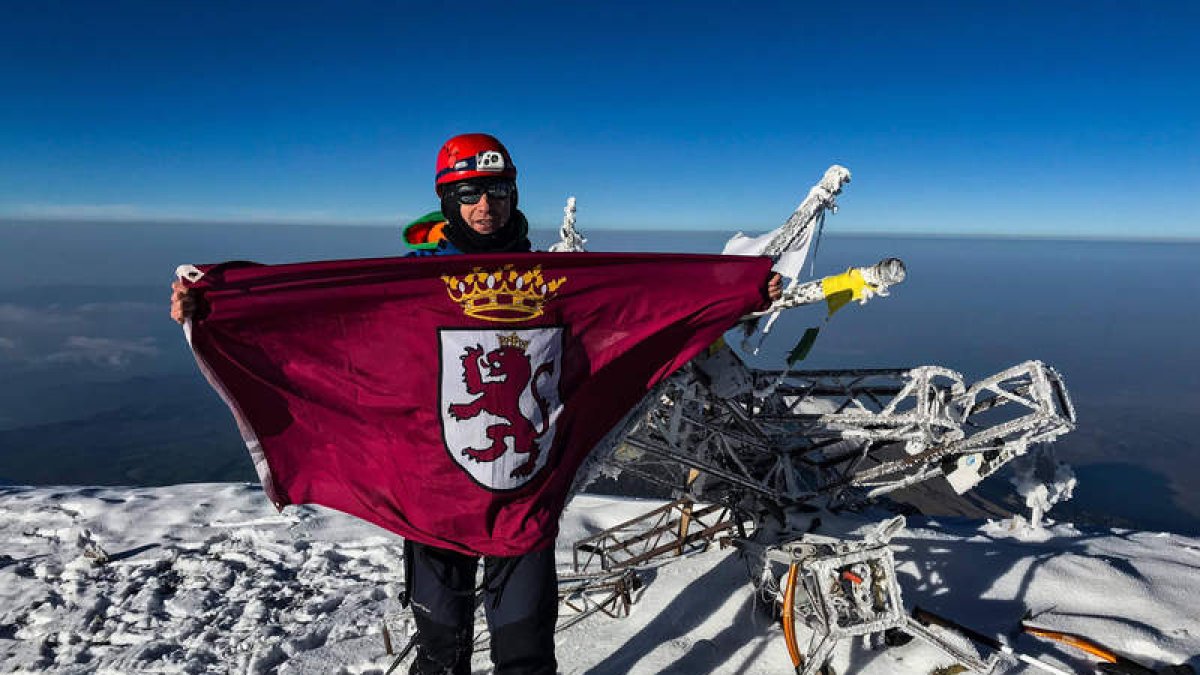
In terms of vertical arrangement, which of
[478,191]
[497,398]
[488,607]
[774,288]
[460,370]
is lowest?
[488,607]

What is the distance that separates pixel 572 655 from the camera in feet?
31.0

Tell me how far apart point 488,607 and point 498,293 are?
10.1 ft

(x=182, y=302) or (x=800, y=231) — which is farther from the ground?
(x=800, y=231)

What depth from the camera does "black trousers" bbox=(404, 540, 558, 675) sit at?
556 centimetres

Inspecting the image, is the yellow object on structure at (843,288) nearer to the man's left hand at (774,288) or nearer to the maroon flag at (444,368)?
the man's left hand at (774,288)

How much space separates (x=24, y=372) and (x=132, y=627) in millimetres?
213225

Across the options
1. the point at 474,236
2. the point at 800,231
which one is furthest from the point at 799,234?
the point at 474,236

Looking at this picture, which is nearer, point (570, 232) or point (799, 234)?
point (799, 234)

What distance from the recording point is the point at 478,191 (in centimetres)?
536

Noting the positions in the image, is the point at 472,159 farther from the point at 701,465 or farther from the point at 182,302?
the point at 701,465

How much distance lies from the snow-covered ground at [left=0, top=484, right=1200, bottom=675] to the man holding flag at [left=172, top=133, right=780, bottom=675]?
436 centimetres

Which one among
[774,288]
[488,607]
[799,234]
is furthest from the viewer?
[799,234]

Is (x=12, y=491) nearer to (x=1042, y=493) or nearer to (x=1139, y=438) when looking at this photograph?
(x=1042, y=493)

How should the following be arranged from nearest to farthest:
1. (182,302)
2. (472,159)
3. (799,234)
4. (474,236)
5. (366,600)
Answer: (182,302) < (472,159) < (474,236) < (799,234) < (366,600)
